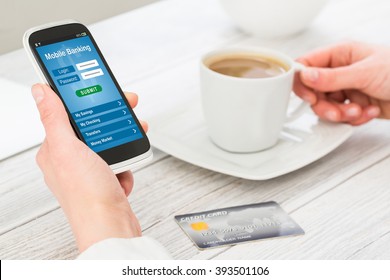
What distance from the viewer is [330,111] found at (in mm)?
970

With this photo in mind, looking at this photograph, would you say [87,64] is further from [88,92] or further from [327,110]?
[327,110]

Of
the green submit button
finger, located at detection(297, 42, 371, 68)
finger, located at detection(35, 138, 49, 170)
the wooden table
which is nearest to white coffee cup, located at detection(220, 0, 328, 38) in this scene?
the wooden table

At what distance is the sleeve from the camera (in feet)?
1.90

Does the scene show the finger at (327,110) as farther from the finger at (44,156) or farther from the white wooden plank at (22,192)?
the finger at (44,156)

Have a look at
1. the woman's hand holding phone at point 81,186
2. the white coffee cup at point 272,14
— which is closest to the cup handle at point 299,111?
the white coffee cup at point 272,14

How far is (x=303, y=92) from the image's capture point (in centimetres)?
98

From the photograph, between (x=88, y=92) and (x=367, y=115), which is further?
(x=367, y=115)

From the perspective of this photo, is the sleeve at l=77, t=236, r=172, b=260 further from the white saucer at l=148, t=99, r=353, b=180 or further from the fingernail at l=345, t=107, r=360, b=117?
the fingernail at l=345, t=107, r=360, b=117

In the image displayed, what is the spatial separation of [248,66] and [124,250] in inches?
16.5

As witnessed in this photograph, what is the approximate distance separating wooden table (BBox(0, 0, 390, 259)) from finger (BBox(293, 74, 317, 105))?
8cm

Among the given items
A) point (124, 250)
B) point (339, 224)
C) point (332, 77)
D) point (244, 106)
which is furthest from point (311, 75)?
point (124, 250)

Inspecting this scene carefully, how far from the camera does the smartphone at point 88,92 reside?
740 millimetres

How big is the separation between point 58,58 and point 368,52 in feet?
1.63

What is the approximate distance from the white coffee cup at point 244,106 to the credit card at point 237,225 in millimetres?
113
